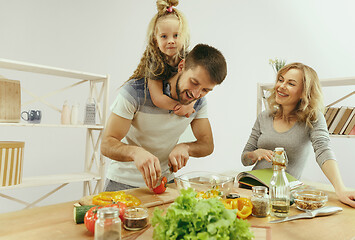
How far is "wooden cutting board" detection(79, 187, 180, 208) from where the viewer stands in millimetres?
1011

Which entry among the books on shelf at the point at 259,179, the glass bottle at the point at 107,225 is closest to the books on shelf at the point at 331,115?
the books on shelf at the point at 259,179

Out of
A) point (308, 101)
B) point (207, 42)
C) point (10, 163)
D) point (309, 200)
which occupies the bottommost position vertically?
point (10, 163)

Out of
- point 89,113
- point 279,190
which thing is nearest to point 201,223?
point 279,190

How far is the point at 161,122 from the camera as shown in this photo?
1571mm

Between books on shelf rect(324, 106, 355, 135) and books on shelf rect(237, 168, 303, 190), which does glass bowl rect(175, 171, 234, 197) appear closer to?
books on shelf rect(237, 168, 303, 190)

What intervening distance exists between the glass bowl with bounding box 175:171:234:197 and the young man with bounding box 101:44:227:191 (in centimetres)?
14

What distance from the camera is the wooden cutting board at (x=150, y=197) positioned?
1.01 metres

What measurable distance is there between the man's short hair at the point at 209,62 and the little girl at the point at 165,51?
0.14 meters

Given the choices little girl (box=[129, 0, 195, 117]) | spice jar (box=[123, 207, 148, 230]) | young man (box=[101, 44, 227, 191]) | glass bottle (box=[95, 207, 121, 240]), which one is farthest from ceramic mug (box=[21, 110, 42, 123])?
glass bottle (box=[95, 207, 121, 240])

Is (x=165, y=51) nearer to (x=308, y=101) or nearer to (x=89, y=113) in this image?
(x=308, y=101)

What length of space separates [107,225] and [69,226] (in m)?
0.25

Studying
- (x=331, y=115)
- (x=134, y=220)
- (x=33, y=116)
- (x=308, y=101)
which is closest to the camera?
(x=134, y=220)

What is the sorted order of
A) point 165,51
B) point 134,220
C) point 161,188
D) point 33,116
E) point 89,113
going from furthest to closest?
point 89,113 → point 33,116 → point 165,51 → point 161,188 → point 134,220

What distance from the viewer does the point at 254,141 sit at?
2031 millimetres
